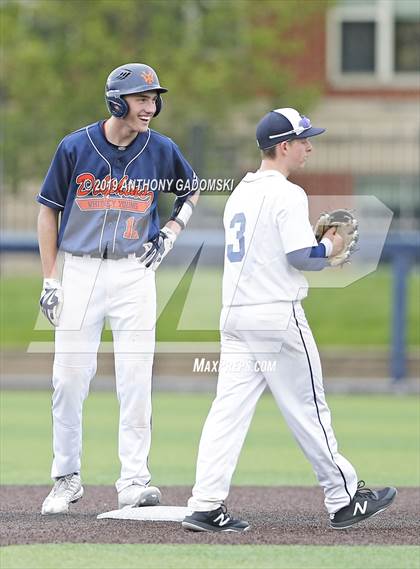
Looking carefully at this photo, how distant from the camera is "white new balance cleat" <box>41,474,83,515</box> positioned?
7.21 meters

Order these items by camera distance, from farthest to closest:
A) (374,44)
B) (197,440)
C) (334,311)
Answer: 1. (374,44)
2. (334,311)
3. (197,440)

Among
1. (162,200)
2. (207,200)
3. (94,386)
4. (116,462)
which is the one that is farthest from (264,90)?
(116,462)

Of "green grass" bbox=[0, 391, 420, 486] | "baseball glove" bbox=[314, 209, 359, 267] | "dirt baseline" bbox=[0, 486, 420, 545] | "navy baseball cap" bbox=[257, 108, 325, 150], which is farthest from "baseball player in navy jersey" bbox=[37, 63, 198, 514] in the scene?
"green grass" bbox=[0, 391, 420, 486]

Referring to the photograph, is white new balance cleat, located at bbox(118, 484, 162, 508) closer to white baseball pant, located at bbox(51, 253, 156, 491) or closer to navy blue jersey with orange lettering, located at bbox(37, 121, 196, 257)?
white baseball pant, located at bbox(51, 253, 156, 491)

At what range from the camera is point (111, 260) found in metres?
7.21

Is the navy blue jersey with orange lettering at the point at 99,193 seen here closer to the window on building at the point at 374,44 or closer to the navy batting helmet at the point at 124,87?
the navy batting helmet at the point at 124,87

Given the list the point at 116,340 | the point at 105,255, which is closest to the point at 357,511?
the point at 116,340

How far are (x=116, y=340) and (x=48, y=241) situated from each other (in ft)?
1.98

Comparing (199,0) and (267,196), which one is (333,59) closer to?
(199,0)

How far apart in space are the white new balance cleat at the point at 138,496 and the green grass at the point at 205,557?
98 cm

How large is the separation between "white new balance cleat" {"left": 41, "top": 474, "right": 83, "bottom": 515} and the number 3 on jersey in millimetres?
1592

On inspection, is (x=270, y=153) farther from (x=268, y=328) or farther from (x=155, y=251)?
(x=155, y=251)

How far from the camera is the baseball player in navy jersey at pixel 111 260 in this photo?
720 cm

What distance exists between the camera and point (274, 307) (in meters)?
6.54
